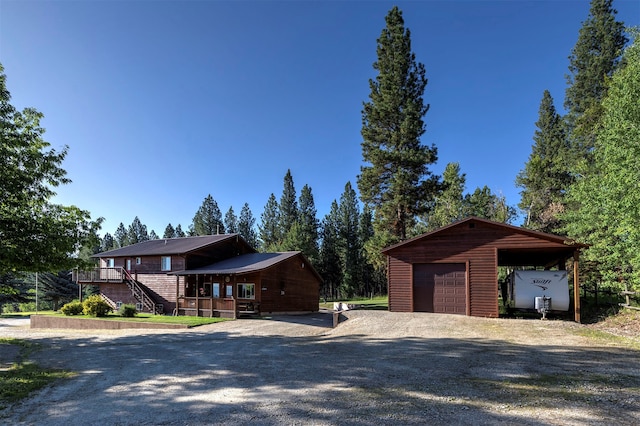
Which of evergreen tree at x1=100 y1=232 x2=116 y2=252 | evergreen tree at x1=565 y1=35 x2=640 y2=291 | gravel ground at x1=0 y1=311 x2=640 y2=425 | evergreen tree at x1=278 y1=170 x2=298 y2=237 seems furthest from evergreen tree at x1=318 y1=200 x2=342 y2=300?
evergreen tree at x1=100 y1=232 x2=116 y2=252

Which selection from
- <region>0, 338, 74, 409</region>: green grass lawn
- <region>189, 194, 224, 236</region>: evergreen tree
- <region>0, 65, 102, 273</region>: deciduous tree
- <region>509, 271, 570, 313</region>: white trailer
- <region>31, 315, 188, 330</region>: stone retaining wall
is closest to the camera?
<region>0, 338, 74, 409</region>: green grass lawn

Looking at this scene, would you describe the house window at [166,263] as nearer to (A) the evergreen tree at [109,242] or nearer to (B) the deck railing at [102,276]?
(B) the deck railing at [102,276]

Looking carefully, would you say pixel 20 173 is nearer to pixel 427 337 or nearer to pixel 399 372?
pixel 399 372

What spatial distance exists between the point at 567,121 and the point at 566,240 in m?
24.5

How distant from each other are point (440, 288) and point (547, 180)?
22.7 m

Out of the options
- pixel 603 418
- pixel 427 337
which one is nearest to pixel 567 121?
pixel 427 337

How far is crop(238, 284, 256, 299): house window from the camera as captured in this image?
75.5 ft

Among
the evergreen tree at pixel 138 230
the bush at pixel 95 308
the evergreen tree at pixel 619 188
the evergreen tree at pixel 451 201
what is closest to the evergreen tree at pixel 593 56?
the evergreen tree at pixel 451 201

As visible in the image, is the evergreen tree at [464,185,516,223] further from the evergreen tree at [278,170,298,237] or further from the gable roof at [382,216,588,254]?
the evergreen tree at [278,170,298,237]

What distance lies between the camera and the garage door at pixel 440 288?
640 inches

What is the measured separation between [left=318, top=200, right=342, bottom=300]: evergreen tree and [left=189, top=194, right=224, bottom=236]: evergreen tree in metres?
21.6

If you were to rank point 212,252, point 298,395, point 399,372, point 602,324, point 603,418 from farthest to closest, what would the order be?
point 212,252, point 602,324, point 399,372, point 298,395, point 603,418

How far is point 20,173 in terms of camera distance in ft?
37.6

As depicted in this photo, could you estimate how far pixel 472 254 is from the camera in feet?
52.4
